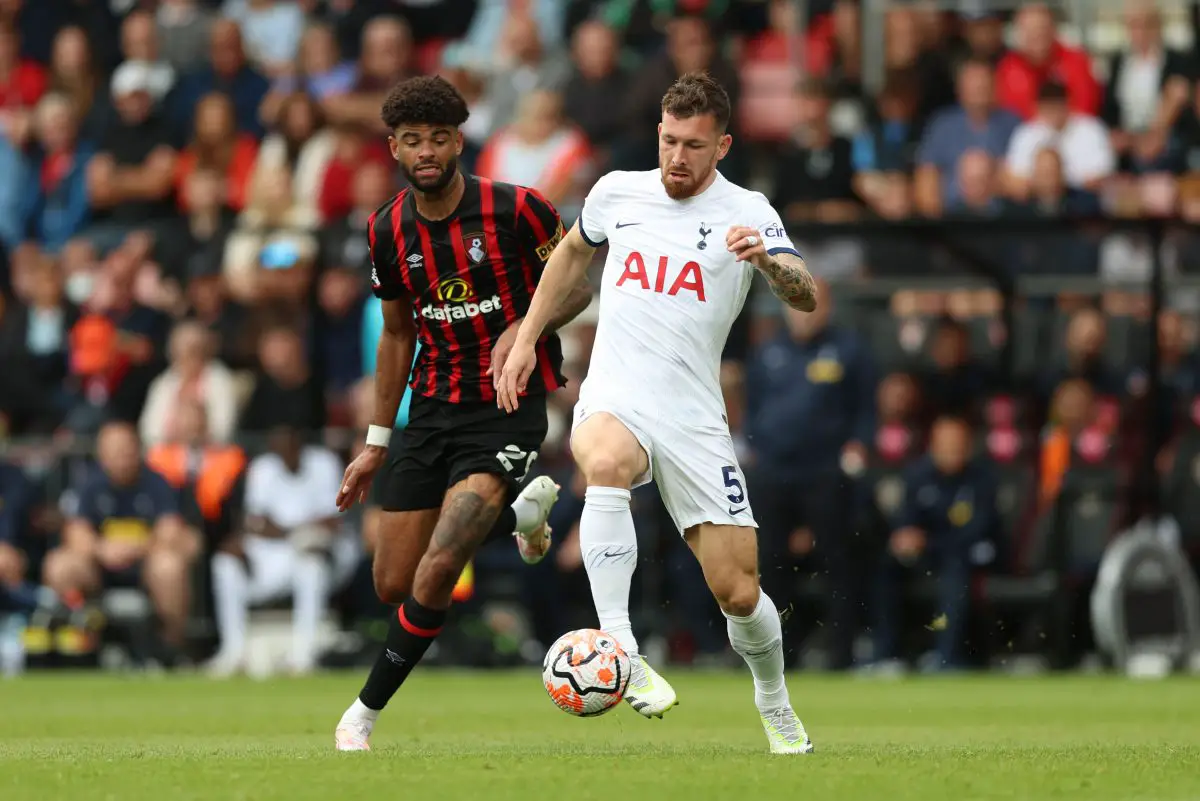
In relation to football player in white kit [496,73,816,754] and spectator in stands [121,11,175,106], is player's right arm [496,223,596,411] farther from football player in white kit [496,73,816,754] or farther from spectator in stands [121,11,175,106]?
spectator in stands [121,11,175,106]

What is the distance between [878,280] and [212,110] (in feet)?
21.1

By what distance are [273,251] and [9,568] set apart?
334 centimetres

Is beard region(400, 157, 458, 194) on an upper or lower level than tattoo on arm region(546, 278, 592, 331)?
upper

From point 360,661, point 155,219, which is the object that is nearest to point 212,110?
point 155,219

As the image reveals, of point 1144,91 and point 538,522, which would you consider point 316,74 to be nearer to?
point 1144,91

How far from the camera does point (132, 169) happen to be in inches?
782

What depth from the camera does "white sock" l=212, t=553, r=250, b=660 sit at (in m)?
16.7

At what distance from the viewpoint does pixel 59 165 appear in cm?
2047

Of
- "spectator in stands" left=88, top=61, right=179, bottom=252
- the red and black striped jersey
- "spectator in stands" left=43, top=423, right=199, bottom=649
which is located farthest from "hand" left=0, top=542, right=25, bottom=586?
the red and black striped jersey

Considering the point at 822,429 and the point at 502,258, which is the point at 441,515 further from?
the point at 822,429

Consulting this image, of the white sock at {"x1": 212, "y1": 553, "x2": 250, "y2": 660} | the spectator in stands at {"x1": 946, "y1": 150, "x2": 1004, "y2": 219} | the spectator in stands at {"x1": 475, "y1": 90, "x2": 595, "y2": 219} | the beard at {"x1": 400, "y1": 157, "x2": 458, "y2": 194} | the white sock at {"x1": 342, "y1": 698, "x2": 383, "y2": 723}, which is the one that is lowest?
the white sock at {"x1": 212, "y1": 553, "x2": 250, "y2": 660}

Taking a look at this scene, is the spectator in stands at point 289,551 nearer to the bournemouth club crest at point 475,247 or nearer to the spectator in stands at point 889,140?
the spectator in stands at point 889,140

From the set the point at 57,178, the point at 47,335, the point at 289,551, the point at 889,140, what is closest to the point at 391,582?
the point at 289,551

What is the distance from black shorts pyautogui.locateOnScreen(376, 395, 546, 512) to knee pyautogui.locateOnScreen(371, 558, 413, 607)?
0.83 ft
